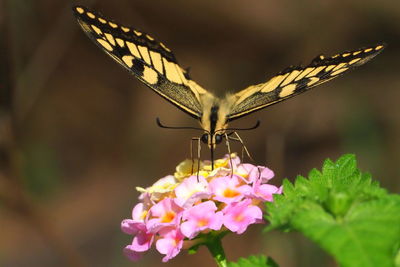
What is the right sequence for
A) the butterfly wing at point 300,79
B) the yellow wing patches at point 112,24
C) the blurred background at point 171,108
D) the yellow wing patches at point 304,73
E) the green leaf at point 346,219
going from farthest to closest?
1. the blurred background at point 171,108
2. the yellow wing patches at point 112,24
3. the yellow wing patches at point 304,73
4. the butterfly wing at point 300,79
5. the green leaf at point 346,219

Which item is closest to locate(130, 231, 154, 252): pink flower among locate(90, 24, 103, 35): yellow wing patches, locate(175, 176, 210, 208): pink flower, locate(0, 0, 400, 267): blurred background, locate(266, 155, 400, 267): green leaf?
locate(175, 176, 210, 208): pink flower

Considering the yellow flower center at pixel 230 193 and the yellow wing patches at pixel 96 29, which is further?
the yellow wing patches at pixel 96 29

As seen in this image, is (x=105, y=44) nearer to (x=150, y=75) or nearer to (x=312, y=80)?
(x=150, y=75)

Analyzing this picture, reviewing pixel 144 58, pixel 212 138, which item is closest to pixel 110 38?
pixel 144 58

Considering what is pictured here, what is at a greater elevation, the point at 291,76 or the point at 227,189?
the point at 291,76

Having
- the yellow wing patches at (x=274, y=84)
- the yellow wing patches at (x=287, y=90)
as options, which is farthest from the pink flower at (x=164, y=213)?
the yellow wing patches at (x=274, y=84)

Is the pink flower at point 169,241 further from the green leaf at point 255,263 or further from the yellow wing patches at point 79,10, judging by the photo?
the yellow wing patches at point 79,10
